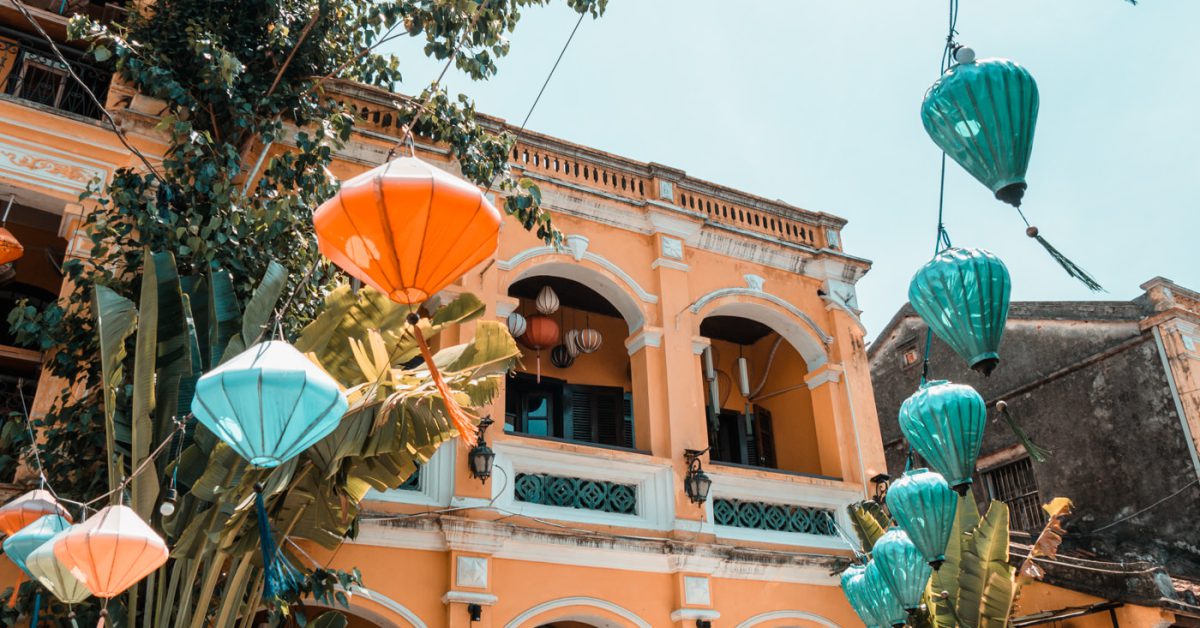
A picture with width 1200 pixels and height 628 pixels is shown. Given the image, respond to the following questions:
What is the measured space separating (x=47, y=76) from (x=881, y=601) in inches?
303

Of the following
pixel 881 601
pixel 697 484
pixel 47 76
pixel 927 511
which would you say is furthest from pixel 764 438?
pixel 47 76

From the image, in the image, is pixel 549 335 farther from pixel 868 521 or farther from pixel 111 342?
pixel 111 342

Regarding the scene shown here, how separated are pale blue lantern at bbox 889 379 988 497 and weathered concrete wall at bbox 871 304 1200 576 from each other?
7298mm

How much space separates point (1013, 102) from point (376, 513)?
528cm

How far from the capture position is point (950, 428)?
4.94m

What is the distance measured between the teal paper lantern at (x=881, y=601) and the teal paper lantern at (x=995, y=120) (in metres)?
3.57

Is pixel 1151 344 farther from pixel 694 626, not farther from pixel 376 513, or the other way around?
pixel 376 513

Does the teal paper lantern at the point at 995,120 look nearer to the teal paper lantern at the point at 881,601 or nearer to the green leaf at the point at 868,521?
the teal paper lantern at the point at 881,601

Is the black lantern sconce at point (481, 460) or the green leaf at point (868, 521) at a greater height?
the black lantern sconce at point (481, 460)

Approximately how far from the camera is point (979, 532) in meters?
8.16

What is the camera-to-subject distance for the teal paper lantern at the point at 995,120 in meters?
3.79

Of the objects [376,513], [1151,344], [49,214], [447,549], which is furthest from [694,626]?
[1151,344]

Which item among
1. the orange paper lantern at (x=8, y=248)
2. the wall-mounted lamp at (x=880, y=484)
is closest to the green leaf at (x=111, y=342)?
the orange paper lantern at (x=8, y=248)

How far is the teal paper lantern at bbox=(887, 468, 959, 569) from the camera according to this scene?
5.54 metres
